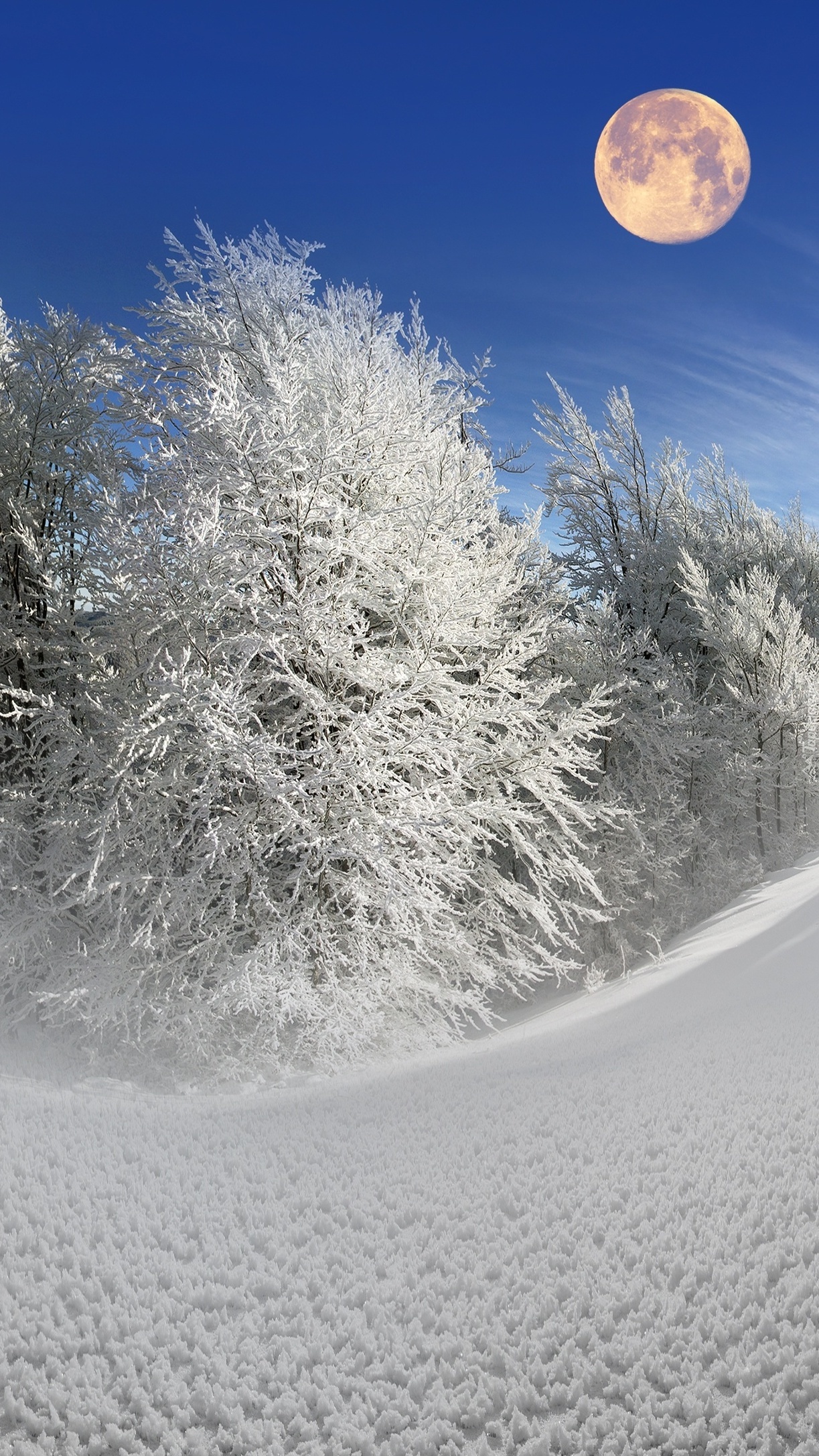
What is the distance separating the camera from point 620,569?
14234 millimetres

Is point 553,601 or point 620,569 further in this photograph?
point 620,569

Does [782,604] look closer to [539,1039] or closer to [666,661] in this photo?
[666,661]

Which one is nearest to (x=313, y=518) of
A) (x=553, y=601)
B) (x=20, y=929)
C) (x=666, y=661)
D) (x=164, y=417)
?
(x=164, y=417)

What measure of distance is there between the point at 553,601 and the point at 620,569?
13.0 feet

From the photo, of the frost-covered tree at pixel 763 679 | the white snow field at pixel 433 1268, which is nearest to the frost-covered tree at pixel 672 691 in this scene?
the frost-covered tree at pixel 763 679

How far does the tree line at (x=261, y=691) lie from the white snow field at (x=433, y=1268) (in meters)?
2.96

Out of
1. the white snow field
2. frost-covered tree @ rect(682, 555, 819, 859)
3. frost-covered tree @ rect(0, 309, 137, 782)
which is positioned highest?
frost-covered tree @ rect(0, 309, 137, 782)

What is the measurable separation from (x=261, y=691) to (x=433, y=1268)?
5.74m

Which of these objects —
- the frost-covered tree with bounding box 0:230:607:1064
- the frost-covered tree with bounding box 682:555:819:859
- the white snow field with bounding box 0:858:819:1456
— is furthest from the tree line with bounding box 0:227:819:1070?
the frost-covered tree with bounding box 682:555:819:859

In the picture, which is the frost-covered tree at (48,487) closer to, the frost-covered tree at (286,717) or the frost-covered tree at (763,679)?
the frost-covered tree at (286,717)

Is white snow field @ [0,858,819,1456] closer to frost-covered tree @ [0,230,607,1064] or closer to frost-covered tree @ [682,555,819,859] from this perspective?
frost-covered tree @ [0,230,607,1064]

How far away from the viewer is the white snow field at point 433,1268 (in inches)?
80.3

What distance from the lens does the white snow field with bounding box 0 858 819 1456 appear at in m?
2.04

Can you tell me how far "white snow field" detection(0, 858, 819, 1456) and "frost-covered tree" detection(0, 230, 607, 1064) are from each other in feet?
9.44
